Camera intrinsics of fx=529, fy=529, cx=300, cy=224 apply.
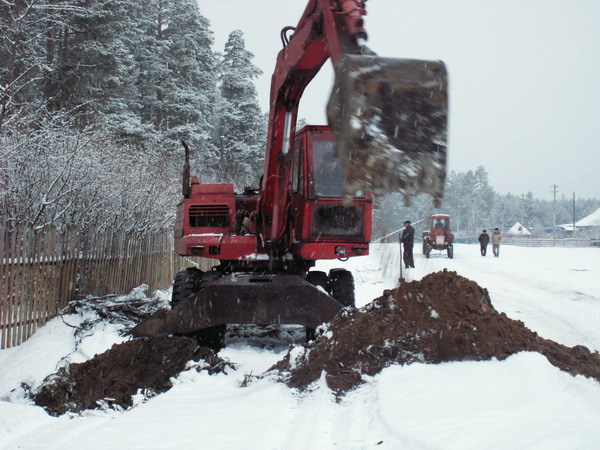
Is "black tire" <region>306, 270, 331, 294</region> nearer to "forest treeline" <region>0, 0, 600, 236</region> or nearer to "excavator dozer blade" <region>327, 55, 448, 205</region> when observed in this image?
"forest treeline" <region>0, 0, 600, 236</region>

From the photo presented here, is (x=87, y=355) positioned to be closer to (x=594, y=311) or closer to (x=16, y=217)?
(x=16, y=217)

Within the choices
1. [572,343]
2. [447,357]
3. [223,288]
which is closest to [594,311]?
[572,343]

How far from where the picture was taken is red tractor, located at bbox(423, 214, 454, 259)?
31797mm

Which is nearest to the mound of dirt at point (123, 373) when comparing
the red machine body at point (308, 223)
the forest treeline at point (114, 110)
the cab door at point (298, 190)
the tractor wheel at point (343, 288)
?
the red machine body at point (308, 223)

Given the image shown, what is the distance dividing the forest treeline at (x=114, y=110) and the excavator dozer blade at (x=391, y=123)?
5694mm

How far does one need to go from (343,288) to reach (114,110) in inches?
795

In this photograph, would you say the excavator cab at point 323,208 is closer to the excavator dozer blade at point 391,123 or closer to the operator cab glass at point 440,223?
the excavator dozer blade at point 391,123

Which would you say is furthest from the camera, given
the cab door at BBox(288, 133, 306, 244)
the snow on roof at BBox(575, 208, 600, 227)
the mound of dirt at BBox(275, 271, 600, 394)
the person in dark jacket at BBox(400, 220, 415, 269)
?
the snow on roof at BBox(575, 208, 600, 227)

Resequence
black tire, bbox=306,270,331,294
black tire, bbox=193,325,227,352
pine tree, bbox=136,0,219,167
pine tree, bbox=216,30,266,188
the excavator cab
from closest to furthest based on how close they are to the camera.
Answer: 1. black tire, bbox=193,325,227,352
2. the excavator cab
3. black tire, bbox=306,270,331,294
4. pine tree, bbox=136,0,219,167
5. pine tree, bbox=216,30,266,188

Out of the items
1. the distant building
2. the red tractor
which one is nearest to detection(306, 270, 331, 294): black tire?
the red tractor

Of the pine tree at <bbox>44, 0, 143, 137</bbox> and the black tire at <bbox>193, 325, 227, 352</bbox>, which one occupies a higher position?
the pine tree at <bbox>44, 0, 143, 137</bbox>

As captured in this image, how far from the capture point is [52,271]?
8.13 m

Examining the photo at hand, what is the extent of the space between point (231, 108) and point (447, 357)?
31.5m

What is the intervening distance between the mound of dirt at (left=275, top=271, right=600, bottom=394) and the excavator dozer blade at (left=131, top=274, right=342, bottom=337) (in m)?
0.56
